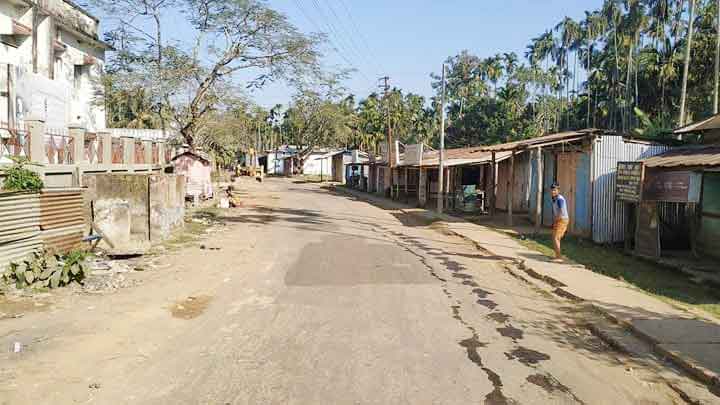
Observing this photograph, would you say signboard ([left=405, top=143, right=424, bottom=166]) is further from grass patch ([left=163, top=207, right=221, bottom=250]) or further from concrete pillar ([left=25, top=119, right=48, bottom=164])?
A: concrete pillar ([left=25, top=119, right=48, bottom=164])

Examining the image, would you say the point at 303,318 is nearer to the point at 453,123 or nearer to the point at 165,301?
the point at 165,301

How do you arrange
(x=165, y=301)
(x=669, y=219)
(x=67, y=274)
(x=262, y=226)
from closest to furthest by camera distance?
(x=165, y=301) < (x=67, y=274) < (x=669, y=219) < (x=262, y=226)

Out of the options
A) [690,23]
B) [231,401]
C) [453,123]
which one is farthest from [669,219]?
[453,123]

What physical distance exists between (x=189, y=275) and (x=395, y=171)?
28.5m

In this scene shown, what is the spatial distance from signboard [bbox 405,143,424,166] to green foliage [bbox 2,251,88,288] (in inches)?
870

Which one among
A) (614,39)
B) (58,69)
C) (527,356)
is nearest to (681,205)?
(527,356)

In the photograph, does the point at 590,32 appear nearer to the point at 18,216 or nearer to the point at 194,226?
the point at 194,226

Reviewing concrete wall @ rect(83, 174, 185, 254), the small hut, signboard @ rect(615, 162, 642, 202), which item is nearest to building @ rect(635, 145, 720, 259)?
signboard @ rect(615, 162, 642, 202)

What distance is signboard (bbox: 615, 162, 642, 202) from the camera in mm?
14086

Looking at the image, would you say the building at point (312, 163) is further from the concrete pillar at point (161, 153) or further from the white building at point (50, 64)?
the concrete pillar at point (161, 153)

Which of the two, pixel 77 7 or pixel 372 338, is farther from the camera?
pixel 77 7

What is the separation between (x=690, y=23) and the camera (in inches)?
1228

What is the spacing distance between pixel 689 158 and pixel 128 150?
16.2 m

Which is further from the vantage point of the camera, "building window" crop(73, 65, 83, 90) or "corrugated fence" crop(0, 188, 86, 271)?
"building window" crop(73, 65, 83, 90)
